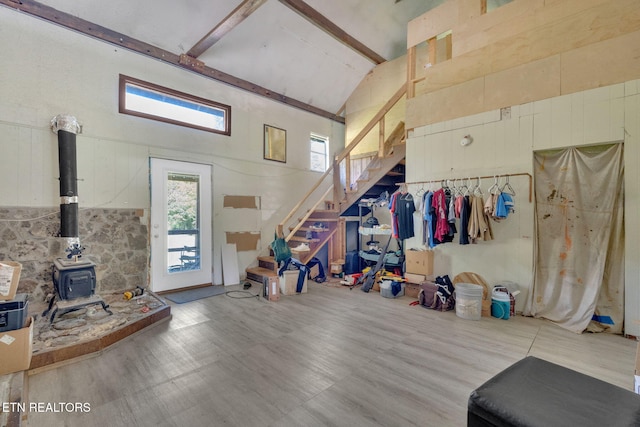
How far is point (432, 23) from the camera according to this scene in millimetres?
4805

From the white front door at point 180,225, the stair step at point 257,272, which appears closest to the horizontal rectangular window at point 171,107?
the white front door at point 180,225

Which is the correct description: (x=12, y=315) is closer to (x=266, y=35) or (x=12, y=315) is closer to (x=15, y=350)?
(x=15, y=350)

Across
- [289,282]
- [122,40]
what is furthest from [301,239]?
[122,40]

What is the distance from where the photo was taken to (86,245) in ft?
13.6

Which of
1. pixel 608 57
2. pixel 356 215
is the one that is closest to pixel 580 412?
pixel 608 57

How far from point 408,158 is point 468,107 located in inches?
46.1

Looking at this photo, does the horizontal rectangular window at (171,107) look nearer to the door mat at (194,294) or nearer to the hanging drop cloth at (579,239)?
the door mat at (194,294)

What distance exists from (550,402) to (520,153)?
3661mm

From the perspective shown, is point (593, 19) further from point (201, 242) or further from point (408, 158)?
point (201, 242)

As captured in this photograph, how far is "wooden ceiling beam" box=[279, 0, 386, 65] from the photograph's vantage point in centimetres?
478

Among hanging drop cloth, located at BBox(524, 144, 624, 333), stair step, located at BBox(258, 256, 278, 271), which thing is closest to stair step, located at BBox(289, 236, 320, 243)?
stair step, located at BBox(258, 256, 278, 271)

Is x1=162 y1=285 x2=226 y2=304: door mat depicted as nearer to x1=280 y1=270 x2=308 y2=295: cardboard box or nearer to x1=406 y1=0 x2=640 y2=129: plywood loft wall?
x1=280 y1=270 x2=308 y2=295: cardboard box

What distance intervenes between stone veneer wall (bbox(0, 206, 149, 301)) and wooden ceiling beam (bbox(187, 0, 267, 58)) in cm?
287

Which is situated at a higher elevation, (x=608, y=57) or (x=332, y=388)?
(x=608, y=57)
